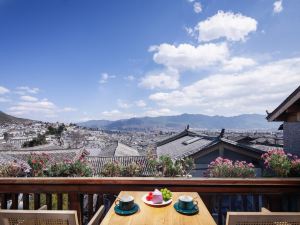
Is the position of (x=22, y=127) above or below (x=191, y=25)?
below

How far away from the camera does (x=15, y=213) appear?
1.64 m

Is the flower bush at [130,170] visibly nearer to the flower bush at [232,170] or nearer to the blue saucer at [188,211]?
the flower bush at [232,170]

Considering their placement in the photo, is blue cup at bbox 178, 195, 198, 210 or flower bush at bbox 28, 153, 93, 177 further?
flower bush at bbox 28, 153, 93, 177

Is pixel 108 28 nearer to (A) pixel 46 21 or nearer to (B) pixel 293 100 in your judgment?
(A) pixel 46 21

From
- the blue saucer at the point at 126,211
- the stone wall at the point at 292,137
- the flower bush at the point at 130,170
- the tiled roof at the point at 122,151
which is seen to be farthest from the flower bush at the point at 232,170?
the tiled roof at the point at 122,151

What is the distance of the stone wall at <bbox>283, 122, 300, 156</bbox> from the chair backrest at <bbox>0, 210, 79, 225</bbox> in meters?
10.5

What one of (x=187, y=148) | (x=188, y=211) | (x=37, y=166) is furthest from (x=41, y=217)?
(x=187, y=148)

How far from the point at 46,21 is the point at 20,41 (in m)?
3.04

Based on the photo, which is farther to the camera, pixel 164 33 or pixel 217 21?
pixel 164 33

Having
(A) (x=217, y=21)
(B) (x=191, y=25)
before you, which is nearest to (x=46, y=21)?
(B) (x=191, y=25)

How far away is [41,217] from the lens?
163 cm

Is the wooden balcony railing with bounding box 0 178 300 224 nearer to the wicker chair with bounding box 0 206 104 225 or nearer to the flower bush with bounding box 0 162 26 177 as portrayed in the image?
the flower bush with bounding box 0 162 26 177

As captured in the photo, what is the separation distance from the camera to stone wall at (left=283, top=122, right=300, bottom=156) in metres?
10.4

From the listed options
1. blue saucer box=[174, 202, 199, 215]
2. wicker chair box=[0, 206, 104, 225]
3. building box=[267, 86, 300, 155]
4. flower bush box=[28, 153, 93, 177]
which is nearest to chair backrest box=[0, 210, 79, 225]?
wicker chair box=[0, 206, 104, 225]
